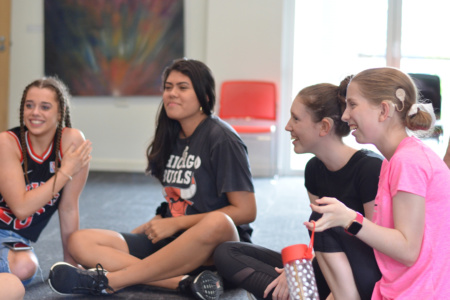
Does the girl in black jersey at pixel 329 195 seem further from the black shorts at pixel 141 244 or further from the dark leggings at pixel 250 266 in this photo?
the black shorts at pixel 141 244

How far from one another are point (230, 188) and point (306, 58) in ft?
12.4

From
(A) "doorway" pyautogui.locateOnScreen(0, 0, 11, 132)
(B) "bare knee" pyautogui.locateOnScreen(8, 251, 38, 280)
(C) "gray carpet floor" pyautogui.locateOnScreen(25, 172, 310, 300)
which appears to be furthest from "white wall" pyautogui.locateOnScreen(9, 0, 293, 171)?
(B) "bare knee" pyautogui.locateOnScreen(8, 251, 38, 280)

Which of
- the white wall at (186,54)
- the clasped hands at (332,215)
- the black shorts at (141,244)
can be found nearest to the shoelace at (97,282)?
the black shorts at (141,244)

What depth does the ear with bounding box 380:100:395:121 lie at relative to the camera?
1.33 metres

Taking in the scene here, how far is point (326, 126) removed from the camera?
1680 millimetres

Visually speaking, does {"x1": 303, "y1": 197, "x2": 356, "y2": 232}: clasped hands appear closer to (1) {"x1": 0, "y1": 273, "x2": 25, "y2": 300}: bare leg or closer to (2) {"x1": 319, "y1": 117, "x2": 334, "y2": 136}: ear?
(2) {"x1": 319, "y1": 117, "x2": 334, "y2": 136}: ear

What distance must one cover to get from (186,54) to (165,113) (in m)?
3.45

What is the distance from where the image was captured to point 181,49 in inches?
218

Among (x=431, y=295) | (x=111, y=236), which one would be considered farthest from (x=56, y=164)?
(x=431, y=295)

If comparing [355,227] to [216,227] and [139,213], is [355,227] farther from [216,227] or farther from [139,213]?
→ [139,213]

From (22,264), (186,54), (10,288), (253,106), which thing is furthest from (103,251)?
(186,54)

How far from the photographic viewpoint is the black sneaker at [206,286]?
75.2 inches

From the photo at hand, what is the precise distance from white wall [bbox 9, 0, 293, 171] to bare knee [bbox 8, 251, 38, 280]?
11.4ft

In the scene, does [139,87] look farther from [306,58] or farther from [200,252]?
[200,252]
